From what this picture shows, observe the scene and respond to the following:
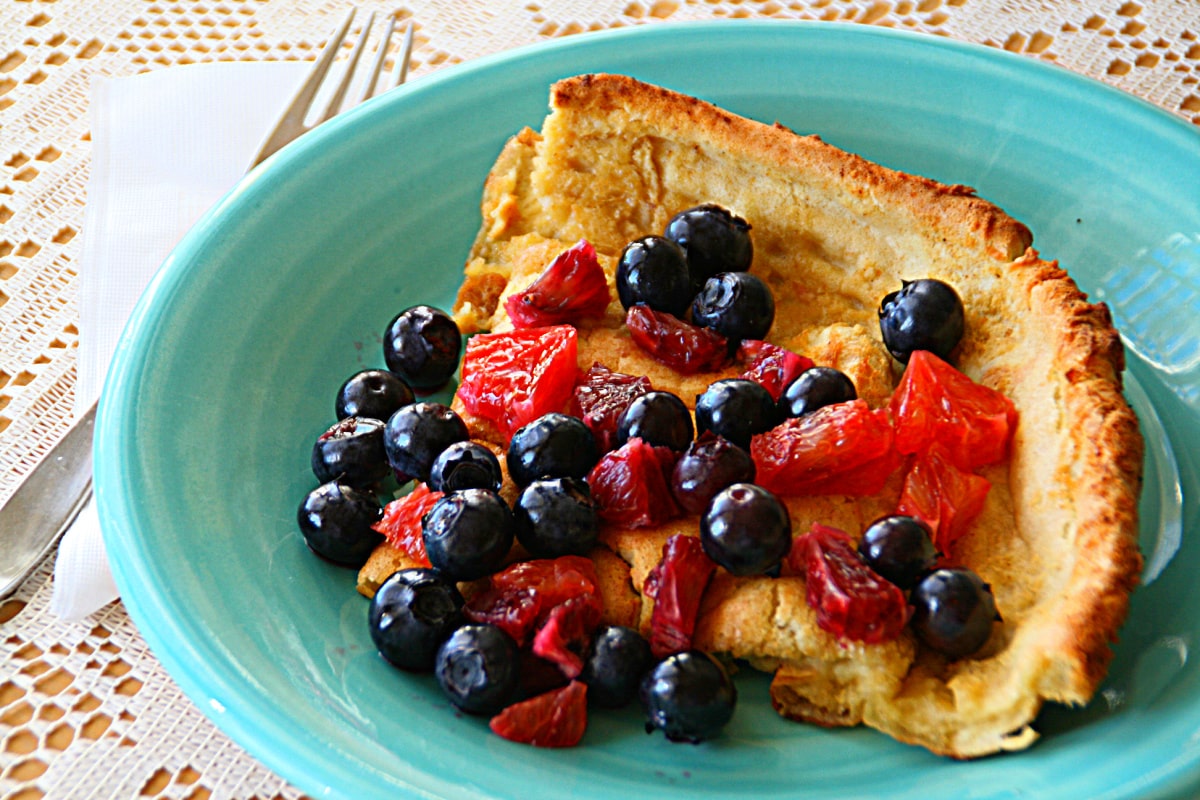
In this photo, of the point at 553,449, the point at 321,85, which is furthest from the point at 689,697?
the point at 321,85

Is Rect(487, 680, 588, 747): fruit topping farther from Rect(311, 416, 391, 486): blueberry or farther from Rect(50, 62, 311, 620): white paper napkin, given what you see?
Rect(50, 62, 311, 620): white paper napkin

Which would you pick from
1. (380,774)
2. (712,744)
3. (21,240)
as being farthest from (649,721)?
(21,240)

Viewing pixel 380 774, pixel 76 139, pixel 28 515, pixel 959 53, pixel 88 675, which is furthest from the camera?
pixel 76 139

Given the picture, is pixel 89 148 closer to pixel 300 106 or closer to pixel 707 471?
pixel 300 106

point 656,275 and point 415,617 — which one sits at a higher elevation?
point 656,275

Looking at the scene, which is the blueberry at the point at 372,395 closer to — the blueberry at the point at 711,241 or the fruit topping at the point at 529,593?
the fruit topping at the point at 529,593

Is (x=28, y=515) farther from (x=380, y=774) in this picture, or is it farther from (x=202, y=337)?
(x=380, y=774)
